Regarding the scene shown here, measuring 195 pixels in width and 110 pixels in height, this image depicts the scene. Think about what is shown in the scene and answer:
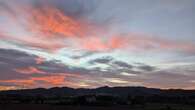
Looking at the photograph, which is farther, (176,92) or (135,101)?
(176,92)

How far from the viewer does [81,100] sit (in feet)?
342

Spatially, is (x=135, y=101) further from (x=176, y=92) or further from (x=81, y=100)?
(x=176, y=92)

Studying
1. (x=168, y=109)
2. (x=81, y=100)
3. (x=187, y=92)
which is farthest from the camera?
(x=187, y=92)

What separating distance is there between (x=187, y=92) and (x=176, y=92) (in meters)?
10.8

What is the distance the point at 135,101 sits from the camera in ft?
343

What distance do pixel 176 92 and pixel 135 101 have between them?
10003 cm

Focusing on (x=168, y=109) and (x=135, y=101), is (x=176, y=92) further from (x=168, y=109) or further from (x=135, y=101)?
(x=168, y=109)

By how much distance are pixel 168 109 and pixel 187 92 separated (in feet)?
406

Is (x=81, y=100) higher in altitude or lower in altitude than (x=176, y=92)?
lower

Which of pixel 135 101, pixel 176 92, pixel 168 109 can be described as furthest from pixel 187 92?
pixel 168 109

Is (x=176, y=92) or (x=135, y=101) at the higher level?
(x=176, y=92)

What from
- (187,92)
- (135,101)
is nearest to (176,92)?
(187,92)

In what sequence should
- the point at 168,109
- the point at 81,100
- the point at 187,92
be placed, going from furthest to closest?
the point at 187,92, the point at 81,100, the point at 168,109

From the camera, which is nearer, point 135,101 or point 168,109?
point 168,109
